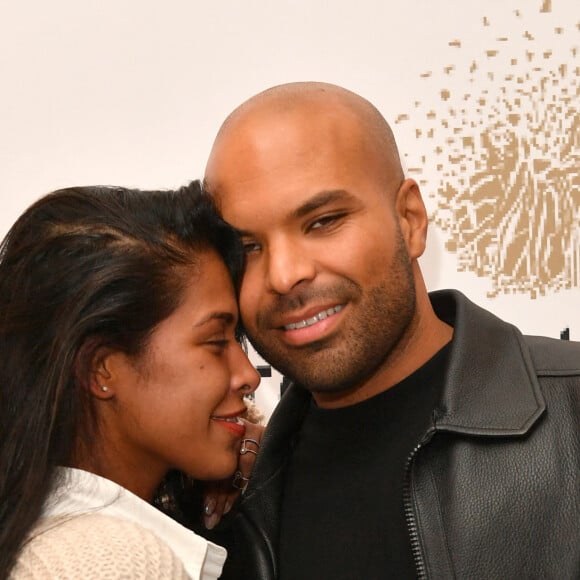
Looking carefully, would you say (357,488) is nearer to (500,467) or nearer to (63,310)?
(500,467)

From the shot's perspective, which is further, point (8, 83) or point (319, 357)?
point (8, 83)

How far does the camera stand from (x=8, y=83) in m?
1.89

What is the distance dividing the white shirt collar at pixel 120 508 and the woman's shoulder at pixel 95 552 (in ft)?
0.17

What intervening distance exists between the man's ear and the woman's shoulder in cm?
68

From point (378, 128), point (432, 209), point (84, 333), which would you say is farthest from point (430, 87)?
point (84, 333)

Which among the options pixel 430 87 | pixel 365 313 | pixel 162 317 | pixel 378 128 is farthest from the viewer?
pixel 430 87

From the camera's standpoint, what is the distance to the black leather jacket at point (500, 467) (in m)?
1.08

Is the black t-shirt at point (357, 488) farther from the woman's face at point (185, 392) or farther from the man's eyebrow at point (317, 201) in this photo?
the man's eyebrow at point (317, 201)

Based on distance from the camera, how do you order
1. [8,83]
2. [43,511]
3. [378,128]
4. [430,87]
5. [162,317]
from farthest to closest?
[8,83]
[430,87]
[378,128]
[162,317]
[43,511]

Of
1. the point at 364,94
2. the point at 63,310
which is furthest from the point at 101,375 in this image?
the point at 364,94

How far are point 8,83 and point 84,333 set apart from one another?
0.99 metres

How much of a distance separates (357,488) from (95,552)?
1.63 feet

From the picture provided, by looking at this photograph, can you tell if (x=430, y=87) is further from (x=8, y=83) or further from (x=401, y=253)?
(x=8, y=83)

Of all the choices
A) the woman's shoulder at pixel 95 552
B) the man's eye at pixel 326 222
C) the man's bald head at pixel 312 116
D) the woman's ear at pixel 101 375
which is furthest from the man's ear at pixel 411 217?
the woman's shoulder at pixel 95 552
